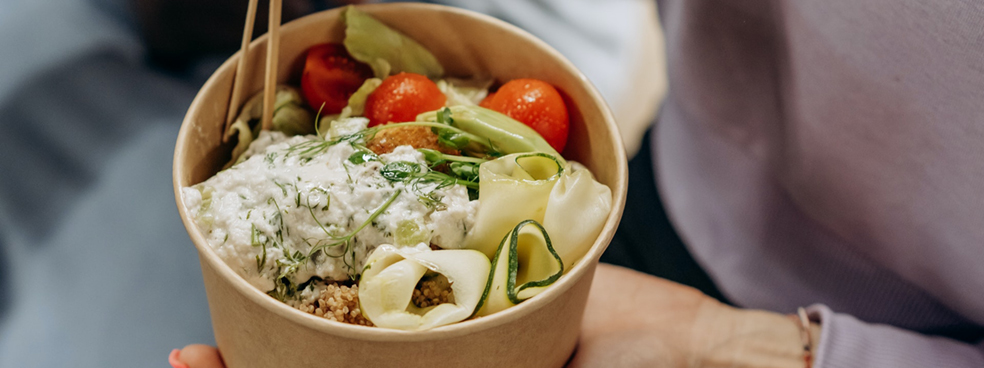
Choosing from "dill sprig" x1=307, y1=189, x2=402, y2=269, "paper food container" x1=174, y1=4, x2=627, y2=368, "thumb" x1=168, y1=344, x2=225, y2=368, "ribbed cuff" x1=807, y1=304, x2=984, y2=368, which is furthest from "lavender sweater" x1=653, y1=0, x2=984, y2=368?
"thumb" x1=168, y1=344, x2=225, y2=368

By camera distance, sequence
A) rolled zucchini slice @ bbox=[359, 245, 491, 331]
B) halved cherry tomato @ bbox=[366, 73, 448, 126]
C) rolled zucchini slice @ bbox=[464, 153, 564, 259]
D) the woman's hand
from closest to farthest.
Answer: rolled zucchini slice @ bbox=[359, 245, 491, 331]
rolled zucchini slice @ bbox=[464, 153, 564, 259]
halved cherry tomato @ bbox=[366, 73, 448, 126]
the woman's hand

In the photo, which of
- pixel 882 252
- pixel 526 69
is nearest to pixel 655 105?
pixel 882 252

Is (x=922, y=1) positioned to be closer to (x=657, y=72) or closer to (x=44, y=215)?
(x=657, y=72)

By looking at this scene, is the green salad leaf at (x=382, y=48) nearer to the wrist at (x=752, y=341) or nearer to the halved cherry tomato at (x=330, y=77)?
the halved cherry tomato at (x=330, y=77)

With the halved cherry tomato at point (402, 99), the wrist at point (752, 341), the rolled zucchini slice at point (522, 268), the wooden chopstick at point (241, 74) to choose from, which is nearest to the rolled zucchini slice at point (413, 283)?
the rolled zucchini slice at point (522, 268)

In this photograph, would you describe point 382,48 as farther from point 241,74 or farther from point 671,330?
point 671,330

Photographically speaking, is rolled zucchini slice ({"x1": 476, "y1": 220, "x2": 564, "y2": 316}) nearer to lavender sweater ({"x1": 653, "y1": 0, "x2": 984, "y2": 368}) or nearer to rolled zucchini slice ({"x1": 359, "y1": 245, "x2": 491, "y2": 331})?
rolled zucchini slice ({"x1": 359, "y1": 245, "x2": 491, "y2": 331})

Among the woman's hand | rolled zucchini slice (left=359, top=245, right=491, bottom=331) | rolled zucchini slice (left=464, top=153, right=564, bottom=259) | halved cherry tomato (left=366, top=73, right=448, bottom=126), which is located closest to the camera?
rolled zucchini slice (left=359, top=245, right=491, bottom=331)
